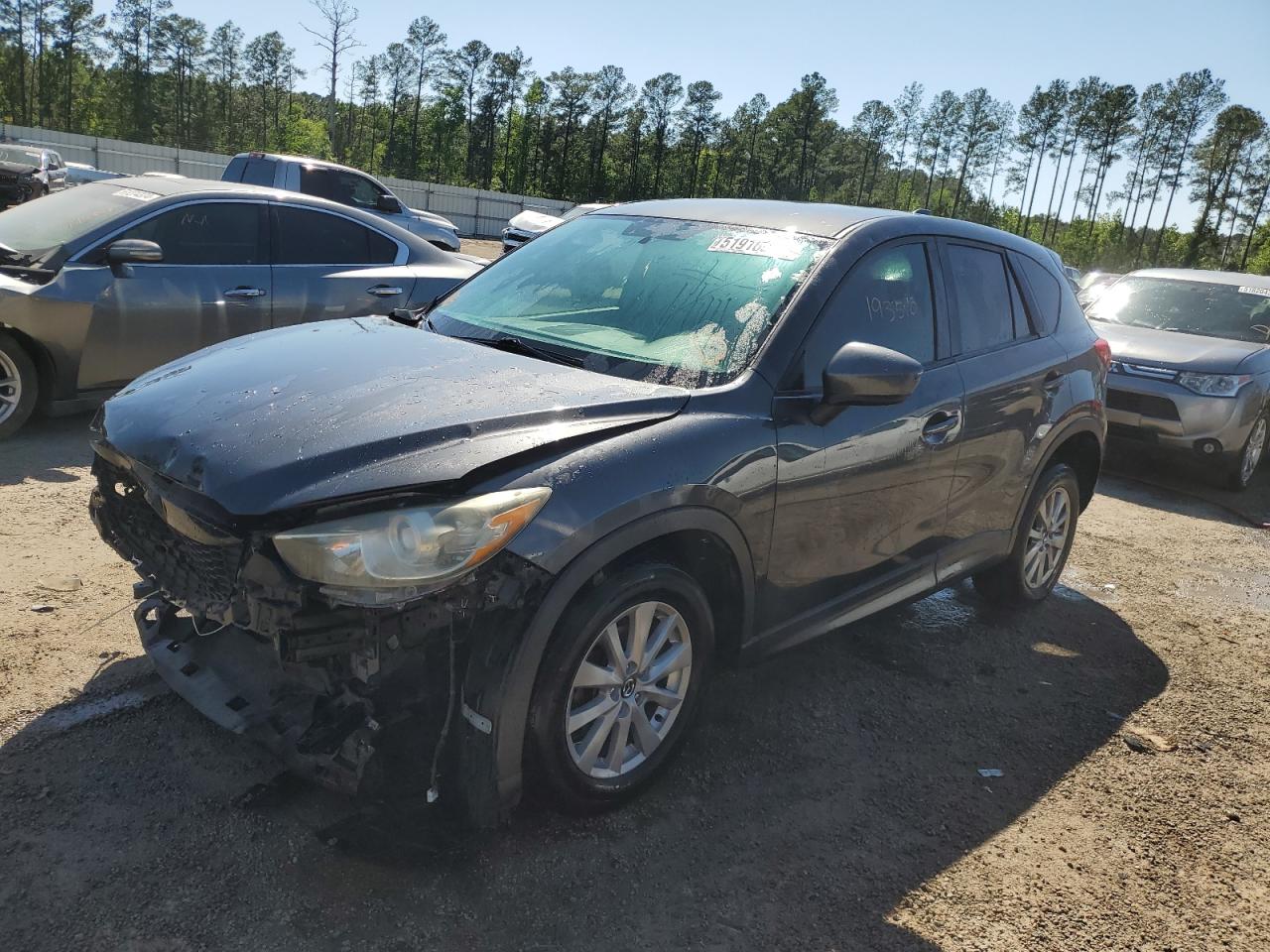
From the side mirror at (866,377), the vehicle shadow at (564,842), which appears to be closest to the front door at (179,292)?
the vehicle shadow at (564,842)

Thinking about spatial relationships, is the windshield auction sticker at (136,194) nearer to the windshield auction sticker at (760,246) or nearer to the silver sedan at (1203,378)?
the windshield auction sticker at (760,246)

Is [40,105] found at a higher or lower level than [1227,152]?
lower

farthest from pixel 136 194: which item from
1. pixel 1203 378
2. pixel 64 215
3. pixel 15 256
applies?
pixel 1203 378

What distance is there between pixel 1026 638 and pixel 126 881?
4032 mm

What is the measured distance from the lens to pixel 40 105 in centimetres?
7744

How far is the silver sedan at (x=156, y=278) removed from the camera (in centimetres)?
582

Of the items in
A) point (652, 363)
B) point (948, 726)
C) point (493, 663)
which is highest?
point (652, 363)

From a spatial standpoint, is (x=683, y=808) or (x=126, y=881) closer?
(x=126, y=881)

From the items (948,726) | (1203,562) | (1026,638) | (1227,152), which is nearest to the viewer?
(948,726)

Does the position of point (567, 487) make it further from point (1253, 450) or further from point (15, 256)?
point (1253, 450)

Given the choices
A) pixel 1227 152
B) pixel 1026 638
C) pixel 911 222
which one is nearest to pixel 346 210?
pixel 911 222

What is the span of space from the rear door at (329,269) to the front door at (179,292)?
121 mm

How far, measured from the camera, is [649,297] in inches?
139

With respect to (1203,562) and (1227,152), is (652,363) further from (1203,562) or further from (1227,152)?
(1227,152)
